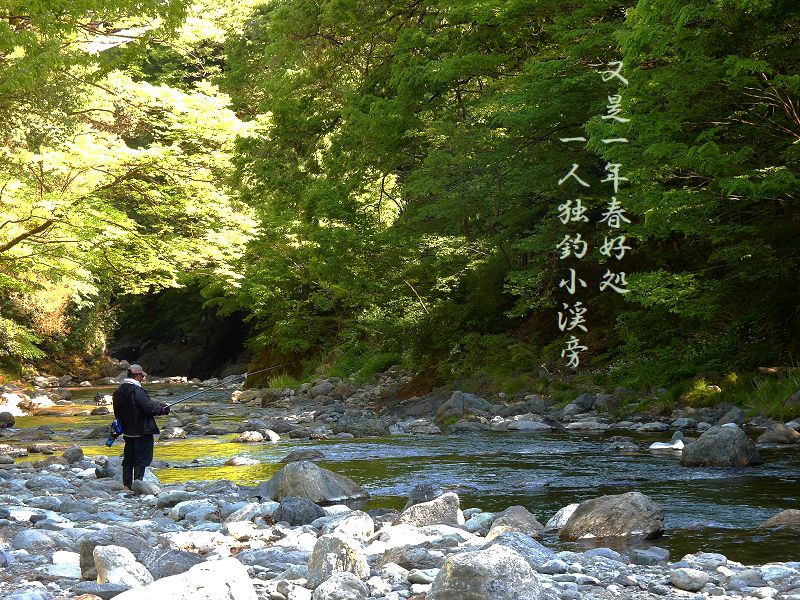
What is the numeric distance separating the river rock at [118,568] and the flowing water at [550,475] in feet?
9.89

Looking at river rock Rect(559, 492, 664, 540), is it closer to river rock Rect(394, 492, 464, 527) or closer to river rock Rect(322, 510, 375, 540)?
river rock Rect(394, 492, 464, 527)

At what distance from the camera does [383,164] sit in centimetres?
2220

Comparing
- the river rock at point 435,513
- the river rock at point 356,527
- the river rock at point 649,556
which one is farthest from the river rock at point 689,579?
the river rock at point 356,527

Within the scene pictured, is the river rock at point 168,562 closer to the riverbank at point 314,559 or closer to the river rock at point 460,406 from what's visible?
the riverbank at point 314,559

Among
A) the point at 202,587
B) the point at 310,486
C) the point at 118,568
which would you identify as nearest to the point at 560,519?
the point at 310,486

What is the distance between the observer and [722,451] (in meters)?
9.88

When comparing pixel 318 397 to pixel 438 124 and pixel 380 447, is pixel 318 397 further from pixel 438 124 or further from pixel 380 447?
pixel 380 447

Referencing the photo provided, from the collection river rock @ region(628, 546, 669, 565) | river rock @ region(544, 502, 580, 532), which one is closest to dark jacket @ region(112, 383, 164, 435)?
river rock @ region(544, 502, 580, 532)

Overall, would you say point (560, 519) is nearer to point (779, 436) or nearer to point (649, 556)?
point (649, 556)

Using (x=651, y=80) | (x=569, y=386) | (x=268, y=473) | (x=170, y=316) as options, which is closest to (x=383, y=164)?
(x=569, y=386)

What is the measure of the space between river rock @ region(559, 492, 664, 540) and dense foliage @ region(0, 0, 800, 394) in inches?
222

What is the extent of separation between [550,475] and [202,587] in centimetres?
601

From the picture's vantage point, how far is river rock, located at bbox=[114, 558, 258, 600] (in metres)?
4.40

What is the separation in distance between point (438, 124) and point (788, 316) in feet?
25.1
